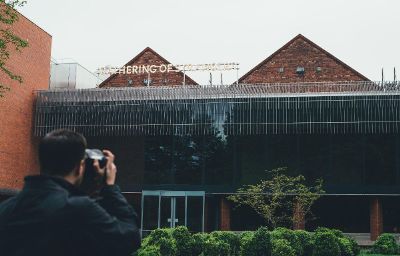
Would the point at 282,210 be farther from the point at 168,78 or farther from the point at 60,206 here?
the point at 60,206

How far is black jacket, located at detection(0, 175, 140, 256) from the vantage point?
274cm

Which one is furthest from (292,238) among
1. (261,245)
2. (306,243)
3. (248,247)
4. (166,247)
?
(166,247)

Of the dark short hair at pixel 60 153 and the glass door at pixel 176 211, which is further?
the glass door at pixel 176 211

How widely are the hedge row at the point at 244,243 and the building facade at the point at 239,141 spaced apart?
1326cm

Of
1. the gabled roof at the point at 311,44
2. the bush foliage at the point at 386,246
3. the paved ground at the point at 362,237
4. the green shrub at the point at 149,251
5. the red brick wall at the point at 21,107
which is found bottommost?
the paved ground at the point at 362,237

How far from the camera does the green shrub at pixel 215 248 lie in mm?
16047

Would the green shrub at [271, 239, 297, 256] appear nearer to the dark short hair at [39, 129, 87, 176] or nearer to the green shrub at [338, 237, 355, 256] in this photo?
the green shrub at [338, 237, 355, 256]

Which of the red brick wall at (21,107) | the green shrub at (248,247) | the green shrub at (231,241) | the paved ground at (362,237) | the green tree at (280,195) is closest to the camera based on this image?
the green shrub at (248,247)

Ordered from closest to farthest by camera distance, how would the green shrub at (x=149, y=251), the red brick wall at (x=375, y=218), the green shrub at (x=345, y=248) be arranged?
the green shrub at (x=149, y=251), the green shrub at (x=345, y=248), the red brick wall at (x=375, y=218)

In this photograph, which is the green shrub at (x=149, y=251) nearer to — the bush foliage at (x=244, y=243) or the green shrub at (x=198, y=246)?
the bush foliage at (x=244, y=243)

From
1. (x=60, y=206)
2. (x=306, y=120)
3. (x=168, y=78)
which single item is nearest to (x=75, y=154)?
(x=60, y=206)

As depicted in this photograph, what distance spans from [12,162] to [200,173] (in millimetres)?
9508

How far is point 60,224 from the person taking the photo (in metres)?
2.73

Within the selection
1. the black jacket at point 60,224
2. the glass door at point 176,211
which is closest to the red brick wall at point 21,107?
the glass door at point 176,211
